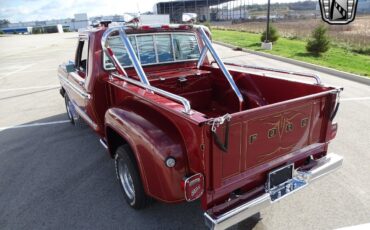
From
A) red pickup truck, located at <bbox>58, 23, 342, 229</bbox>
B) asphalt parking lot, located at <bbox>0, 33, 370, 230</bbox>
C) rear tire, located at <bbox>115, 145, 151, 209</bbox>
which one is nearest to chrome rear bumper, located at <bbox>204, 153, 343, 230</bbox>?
red pickup truck, located at <bbox>58, 23, 342, 229</bbox>

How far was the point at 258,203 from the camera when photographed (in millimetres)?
2539

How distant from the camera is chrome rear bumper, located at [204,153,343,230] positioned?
7.75 ft

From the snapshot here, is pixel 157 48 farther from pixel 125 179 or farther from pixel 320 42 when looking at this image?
pixel 320 42

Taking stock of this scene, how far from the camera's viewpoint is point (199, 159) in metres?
2.39

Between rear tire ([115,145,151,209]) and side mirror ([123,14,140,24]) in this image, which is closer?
rear tire ([115,145,151,209])

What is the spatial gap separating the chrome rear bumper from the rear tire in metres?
0.94

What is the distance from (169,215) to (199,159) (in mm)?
1180

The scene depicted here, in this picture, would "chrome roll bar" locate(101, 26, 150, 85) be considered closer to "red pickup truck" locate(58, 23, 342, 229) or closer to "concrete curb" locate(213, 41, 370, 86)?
"red pickup truck" locate(58, 23, 342, 229)

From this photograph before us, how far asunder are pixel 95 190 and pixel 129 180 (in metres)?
0.71

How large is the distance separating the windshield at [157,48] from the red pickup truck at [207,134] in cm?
2

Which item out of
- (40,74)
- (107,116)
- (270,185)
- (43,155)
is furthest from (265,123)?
(40,74)

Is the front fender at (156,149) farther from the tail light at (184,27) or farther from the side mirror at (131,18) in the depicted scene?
the tail light at (184,27)

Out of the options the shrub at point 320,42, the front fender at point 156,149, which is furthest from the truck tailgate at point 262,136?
the shrub at point 320,42

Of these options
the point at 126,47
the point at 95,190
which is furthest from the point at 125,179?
the point at 126,47
